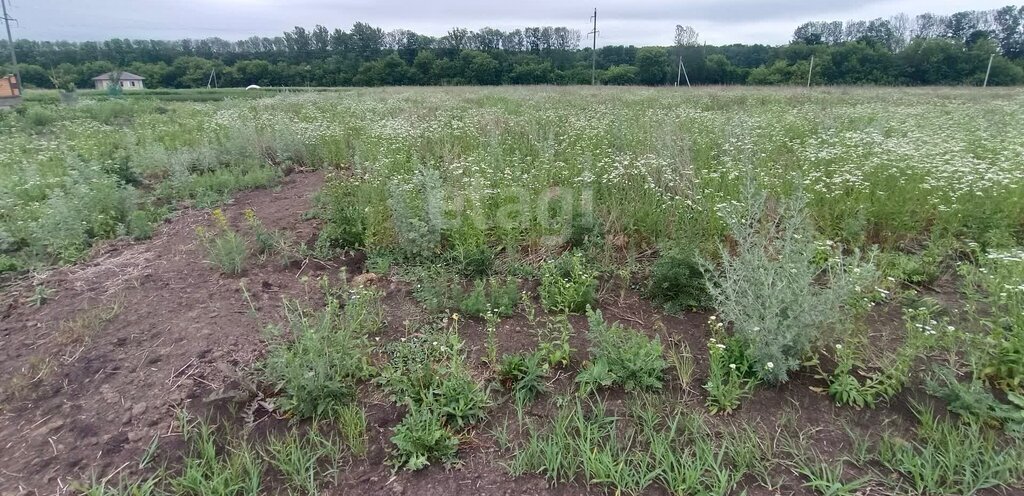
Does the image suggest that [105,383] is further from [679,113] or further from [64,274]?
[679,113]

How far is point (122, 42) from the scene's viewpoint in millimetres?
44562

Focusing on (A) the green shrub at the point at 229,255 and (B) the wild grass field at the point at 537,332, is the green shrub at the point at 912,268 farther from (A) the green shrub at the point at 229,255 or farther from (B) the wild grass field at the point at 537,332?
(A) the green shrub at the point at 229,255

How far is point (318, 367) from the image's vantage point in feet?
8.66

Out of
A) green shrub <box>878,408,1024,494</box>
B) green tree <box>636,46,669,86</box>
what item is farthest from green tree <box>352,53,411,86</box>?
green shrub <box>878,408,1024,494</box>

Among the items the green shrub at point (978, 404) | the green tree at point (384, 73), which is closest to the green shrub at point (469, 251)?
the green shrub at point (978, 404)

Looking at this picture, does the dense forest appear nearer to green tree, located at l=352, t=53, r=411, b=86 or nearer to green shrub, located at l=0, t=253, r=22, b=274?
green tree, located at l=352, t=53, r=411, b=86

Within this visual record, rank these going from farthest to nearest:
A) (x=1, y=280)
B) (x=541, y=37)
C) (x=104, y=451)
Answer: (x=541, y=37)
(x=1, y=280)
(x=104, y=451)

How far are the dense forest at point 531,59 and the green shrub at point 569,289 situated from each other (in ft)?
102

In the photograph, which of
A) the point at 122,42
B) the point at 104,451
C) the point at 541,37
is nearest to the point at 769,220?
the point at 104,451

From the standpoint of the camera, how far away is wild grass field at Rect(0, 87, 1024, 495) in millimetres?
2314

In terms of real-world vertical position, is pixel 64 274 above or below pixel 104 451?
above

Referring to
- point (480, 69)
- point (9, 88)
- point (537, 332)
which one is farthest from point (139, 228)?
point (480, 69)

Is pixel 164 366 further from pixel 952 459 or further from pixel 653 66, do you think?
pixel 653 66

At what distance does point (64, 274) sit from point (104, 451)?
8.90ft
